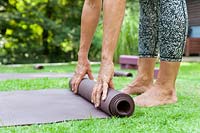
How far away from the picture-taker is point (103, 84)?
164cm

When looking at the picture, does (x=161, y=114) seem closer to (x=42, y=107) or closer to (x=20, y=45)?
(x=42, y=107)

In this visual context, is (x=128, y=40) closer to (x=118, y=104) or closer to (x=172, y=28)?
(x=172, y=28)

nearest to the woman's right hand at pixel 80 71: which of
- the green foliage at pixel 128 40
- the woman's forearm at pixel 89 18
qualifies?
the woman's forearm at pixel 89 18

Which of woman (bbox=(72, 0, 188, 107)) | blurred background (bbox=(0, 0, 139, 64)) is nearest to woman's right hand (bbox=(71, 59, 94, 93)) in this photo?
woman (bbox=(72, 0, 188, 107))

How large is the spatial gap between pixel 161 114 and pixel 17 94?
96 centimetres

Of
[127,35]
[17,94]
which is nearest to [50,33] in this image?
[127,35]

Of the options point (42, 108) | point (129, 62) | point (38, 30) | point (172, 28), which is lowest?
point (129, 62)

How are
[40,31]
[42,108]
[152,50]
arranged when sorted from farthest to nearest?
[40,31] → [152,50] → [42,108]

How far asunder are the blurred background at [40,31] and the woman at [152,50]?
576 centimetres

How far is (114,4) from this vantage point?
5.57ft

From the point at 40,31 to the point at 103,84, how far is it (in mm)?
8288

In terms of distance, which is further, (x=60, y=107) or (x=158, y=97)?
(x=158, y=97)

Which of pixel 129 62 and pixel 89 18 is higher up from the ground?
pixel 89 18

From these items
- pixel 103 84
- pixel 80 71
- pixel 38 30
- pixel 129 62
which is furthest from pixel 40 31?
pixel 103 84
